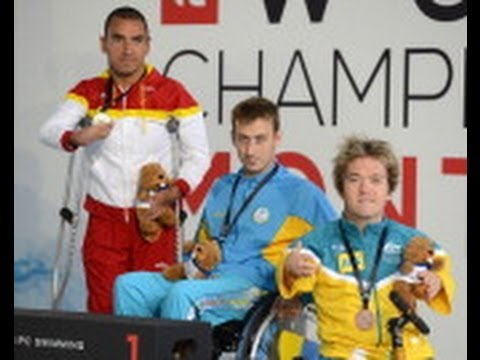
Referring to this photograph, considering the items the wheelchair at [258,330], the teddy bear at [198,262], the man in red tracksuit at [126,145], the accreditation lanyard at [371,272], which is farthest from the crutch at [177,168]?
the accreditation lanyard at [371,272]

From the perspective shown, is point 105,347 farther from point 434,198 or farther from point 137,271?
point 434,198

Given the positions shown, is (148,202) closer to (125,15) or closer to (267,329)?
(125,15)

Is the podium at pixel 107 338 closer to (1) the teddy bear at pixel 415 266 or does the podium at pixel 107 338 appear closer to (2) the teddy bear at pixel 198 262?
(2) the teddy bear at pixel 198 262

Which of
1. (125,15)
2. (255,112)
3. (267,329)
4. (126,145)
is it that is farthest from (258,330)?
(125,15)

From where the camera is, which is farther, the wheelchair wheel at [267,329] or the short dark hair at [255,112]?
the short dark hair at [255,112]

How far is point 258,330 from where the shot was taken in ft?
13.4

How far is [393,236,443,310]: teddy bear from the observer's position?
3926 mm

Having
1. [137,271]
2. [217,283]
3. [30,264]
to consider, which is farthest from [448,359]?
[30,264]

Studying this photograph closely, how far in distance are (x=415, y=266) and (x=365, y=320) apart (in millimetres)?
260

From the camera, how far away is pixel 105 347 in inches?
160

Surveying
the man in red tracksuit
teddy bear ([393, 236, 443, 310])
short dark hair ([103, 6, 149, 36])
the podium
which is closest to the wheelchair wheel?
the podium

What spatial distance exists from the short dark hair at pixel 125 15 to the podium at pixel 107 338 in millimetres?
1478

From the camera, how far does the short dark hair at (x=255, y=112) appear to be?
183 inches
